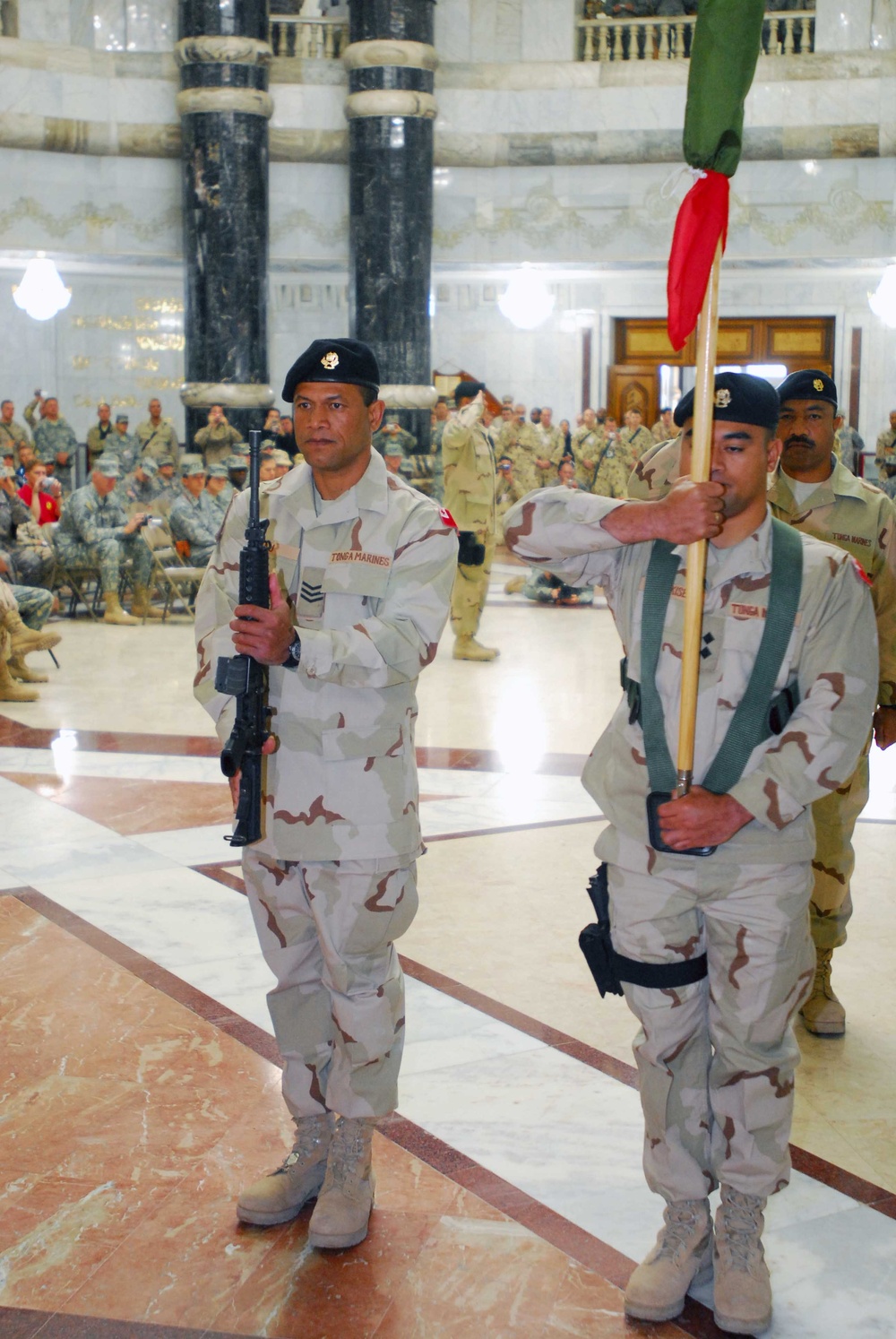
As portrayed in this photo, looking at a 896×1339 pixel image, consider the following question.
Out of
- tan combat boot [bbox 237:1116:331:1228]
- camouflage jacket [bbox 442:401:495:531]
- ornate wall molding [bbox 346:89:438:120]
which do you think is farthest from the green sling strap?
ornate wall molding [bbox 346:89:438:120]

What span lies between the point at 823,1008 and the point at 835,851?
41cm

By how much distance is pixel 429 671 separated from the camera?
9.50 metres

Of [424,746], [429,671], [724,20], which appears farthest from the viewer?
[429,671]

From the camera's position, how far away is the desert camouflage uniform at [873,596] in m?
3.71

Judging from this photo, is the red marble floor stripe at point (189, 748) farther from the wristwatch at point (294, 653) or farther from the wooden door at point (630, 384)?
the wooden door at point (630, 384)

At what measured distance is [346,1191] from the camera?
2730 mm

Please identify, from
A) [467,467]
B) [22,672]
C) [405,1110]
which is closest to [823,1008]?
[405,1110]

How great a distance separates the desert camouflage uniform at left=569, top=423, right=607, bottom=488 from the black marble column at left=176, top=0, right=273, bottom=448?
3.67m

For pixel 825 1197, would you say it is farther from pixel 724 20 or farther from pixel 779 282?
pixel 779 282

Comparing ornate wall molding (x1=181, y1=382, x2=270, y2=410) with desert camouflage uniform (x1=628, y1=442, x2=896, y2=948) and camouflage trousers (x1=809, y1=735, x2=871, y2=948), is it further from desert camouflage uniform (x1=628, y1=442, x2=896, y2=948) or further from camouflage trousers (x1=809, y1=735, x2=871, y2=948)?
camouflage trousers (x1=809, y1=735, x2=871, y2=948)

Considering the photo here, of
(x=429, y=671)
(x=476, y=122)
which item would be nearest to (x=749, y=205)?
(x=476, y=122)

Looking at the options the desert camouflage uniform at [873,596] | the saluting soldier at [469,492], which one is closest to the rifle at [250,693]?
the desert camouflage uniform at [873,596]

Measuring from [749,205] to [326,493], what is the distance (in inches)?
570

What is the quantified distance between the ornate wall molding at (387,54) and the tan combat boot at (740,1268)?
14.7 m
